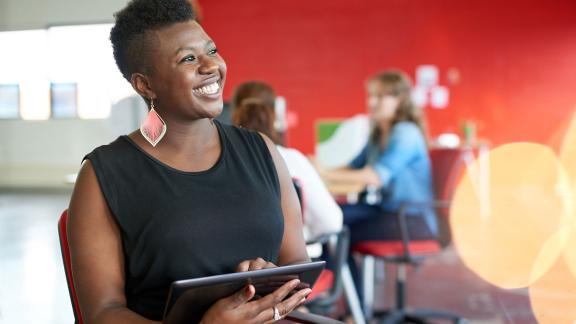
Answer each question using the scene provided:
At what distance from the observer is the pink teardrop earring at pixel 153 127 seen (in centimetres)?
133

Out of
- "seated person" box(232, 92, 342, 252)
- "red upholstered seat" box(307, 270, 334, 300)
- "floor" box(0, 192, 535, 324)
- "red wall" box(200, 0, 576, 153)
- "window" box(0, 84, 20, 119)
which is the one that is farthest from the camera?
"red wall" box(200, 0, 576, 153)

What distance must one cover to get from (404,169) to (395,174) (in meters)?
0.05

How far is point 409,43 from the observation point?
7953mm

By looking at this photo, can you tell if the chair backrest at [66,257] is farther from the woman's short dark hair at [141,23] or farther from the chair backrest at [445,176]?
the chair backrest at [445,176]

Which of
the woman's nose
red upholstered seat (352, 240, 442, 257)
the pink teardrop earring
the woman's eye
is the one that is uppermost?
the woman's eye

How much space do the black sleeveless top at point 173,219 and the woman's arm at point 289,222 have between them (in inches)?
3.4

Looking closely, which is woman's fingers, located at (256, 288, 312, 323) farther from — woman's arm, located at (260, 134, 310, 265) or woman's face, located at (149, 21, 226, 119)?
woman's face, located at (149, 21, 226, 119)

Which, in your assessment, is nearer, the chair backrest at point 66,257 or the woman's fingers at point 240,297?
the woman's fingers at point 240,297

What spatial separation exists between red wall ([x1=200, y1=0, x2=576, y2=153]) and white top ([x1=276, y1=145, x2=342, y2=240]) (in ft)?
18.3

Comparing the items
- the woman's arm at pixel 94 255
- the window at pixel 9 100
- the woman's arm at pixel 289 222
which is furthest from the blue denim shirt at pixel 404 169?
the woman's arm at pixel 94 255

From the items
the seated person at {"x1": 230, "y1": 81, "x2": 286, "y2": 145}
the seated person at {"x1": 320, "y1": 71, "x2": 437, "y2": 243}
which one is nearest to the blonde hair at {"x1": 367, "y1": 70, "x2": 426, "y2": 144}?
the seated person at {"x1": 320, "y1": 71, "x2": 437, "y2": 243}

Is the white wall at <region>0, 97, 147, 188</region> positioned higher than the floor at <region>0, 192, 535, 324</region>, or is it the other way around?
the white wall at <region>0, 97, 147, 188</region>

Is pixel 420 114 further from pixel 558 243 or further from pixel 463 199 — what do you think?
pixel 463 199

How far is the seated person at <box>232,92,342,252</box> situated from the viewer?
241 cm
